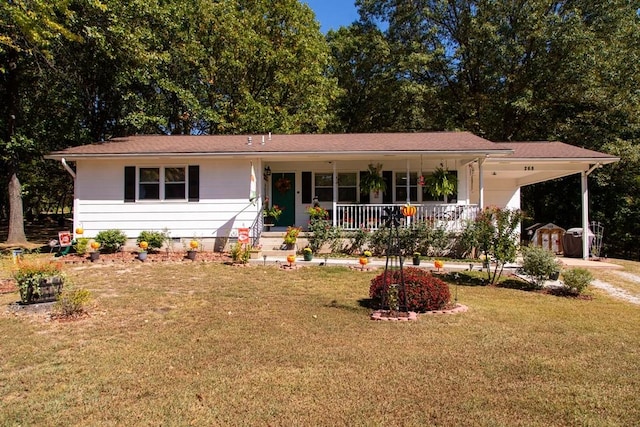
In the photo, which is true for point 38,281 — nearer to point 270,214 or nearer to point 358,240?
point 270,214

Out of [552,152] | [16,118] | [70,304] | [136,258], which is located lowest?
[70,304]

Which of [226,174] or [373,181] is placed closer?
[226,174]

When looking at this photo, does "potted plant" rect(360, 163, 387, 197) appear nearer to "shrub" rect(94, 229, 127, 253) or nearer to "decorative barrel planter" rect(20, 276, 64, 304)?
"shrub" rect(94, 229, 127, 253)

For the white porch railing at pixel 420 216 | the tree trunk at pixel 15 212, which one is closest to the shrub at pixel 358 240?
the white porch railing at pixel 420 216

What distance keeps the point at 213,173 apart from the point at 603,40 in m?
18.6

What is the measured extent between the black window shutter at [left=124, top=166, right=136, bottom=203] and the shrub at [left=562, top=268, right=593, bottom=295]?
1163cm

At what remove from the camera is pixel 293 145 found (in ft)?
42.4

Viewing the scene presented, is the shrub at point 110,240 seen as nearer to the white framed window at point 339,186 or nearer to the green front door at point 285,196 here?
the green front door at point 285,196

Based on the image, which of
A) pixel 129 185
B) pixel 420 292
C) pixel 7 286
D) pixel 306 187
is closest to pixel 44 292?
pixel 7 286

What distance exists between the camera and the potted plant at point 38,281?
5703 mm

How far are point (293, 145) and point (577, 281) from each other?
338 inches

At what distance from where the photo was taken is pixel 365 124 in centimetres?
2492

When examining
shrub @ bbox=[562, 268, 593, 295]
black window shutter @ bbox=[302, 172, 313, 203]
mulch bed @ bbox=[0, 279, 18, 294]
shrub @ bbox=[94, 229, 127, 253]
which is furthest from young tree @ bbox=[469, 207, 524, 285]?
shrub @ bbox=[94, 229, 127, 253]

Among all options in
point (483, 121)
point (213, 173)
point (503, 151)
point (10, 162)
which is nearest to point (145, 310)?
point (213, 173)
